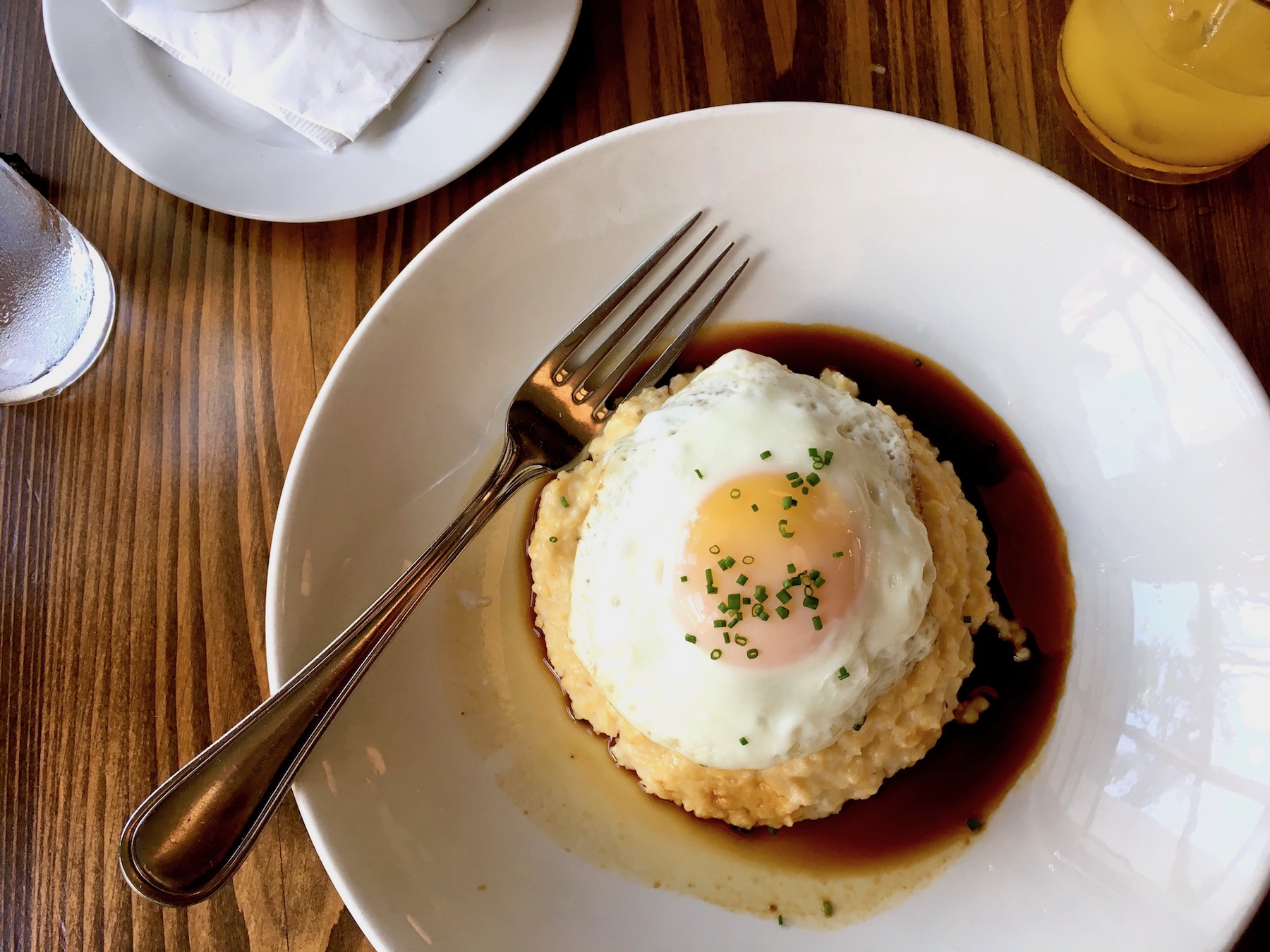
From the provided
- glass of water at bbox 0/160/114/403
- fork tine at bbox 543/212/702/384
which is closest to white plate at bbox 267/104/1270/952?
fork tine at bbox 543/212/702/384

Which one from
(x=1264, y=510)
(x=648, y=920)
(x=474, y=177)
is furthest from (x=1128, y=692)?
(x=474, y=177)

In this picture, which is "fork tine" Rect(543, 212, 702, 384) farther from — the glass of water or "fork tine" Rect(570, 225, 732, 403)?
the glass of water

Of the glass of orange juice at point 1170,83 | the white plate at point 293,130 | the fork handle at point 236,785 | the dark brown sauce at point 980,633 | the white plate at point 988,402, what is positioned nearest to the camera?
the fork handle at point 236,785

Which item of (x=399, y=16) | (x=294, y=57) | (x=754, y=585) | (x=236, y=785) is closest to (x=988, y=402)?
(x=754, y=585)

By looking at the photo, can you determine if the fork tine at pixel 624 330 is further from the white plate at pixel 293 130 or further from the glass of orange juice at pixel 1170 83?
the glass of orange juice at pixel 1170 83

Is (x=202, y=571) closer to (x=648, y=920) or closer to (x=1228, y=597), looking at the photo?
(x=648, y=920)

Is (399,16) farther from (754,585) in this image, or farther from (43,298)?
(754,585)

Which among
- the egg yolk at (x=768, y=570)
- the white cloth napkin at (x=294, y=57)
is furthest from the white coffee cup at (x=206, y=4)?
the egg yolk at (x=768, y=570)
